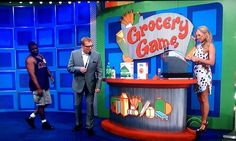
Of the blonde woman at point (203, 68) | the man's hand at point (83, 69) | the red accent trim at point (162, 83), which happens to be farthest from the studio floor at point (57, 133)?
the man's hand at point (83, 69)

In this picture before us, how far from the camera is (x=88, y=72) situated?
169 inches

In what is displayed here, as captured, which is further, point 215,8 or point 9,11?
point 9,11

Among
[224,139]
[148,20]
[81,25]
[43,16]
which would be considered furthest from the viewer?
[43,16]

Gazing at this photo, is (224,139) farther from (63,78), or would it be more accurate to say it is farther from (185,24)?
(63,78)

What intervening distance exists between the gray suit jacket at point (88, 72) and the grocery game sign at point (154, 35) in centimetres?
139

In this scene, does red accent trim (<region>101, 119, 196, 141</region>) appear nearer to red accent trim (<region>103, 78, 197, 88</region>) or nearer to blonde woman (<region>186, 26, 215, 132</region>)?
blonde woman (<region>186, 26, 215, 132</region>)

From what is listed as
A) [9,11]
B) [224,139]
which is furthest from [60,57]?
[224,139]

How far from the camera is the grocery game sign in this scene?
16.4ft

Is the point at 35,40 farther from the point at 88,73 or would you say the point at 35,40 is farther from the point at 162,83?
the point at 162,83

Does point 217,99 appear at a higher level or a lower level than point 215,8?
lower

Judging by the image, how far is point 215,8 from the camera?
183 inches

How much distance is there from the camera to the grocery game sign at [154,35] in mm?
4988

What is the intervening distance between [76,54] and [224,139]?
2.86 meters

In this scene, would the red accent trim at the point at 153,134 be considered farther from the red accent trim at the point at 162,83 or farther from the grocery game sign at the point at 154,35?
the grocery game sign at the point at 154,35
